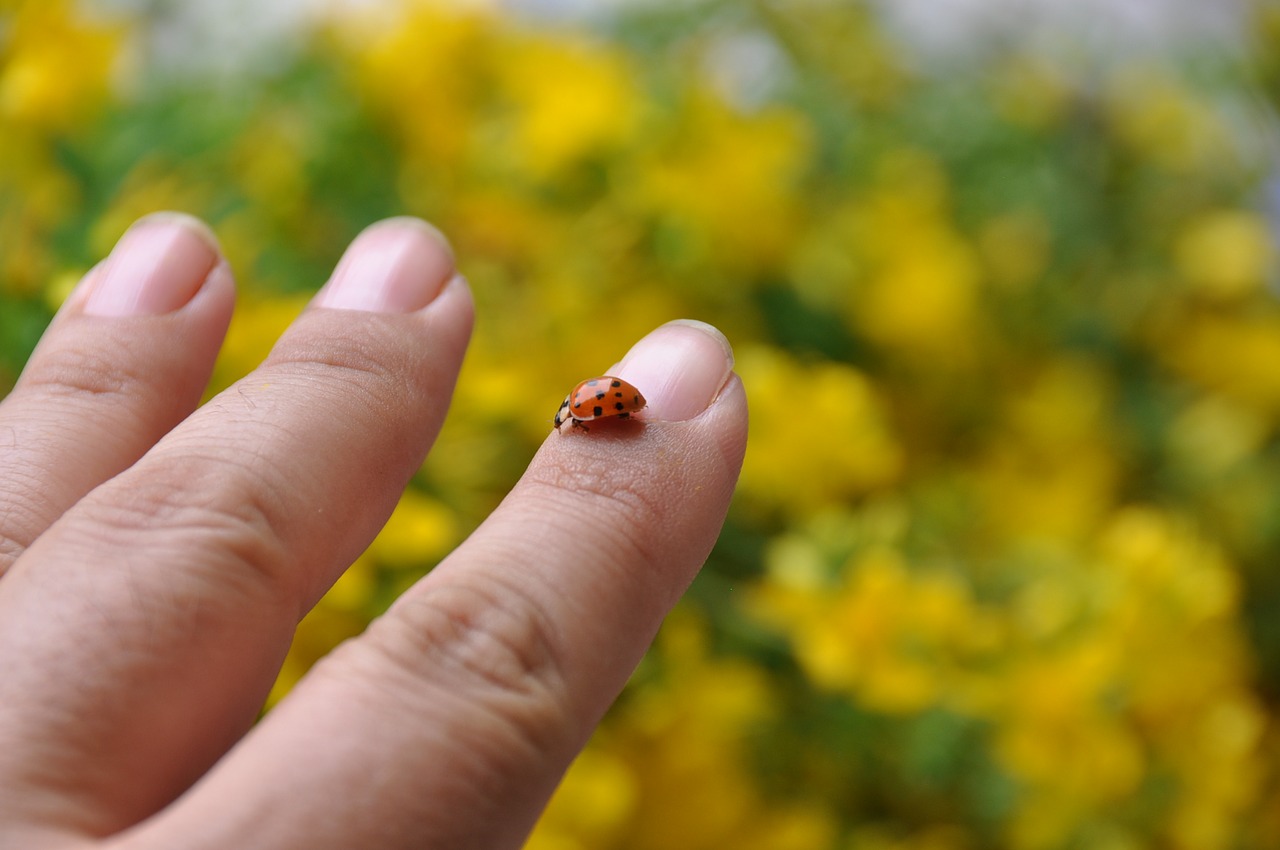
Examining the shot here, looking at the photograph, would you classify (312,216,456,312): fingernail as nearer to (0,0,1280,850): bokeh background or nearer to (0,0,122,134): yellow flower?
(0,0,1280,850): bokeh background

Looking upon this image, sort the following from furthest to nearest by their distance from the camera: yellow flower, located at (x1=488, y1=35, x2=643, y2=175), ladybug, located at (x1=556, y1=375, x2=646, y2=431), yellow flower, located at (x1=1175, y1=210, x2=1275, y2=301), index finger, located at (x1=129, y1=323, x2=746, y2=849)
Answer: yellow flower, located at (x1=1175, y1=210, x2=1275, y2=301) → yellow flower, located at (x1=488, y1=35, x2=643, y2=175) → ladybug, located at (x1=556, y1=375, x2=646, y2=431) → index finger, located at (x1=129, y1=323, x2=746, y2=849)

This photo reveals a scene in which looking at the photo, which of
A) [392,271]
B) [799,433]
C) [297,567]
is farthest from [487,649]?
[799,433]

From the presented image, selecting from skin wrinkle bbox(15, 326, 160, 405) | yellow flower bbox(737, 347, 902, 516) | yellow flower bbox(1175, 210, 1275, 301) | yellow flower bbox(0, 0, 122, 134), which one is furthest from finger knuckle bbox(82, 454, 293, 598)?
yellow flower bbox(1175, 210, 1275, 301)

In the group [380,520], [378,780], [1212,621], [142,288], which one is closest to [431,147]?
[142,288]

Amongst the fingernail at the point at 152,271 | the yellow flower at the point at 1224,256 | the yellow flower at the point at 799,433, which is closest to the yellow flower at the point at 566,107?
the yellow flower at the point at 799,433

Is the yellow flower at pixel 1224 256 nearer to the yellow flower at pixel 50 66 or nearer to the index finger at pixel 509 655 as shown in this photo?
the index finger at pixel 509 655

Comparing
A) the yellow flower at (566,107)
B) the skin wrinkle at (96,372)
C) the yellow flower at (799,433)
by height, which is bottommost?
the skin wrinkle at (96,372)

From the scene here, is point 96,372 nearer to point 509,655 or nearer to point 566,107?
point 509,655

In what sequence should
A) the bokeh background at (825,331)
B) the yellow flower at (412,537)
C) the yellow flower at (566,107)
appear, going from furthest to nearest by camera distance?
the yellow flower at (566,107), the bokeh background at (825,331), the yellow flower at (412,537)
